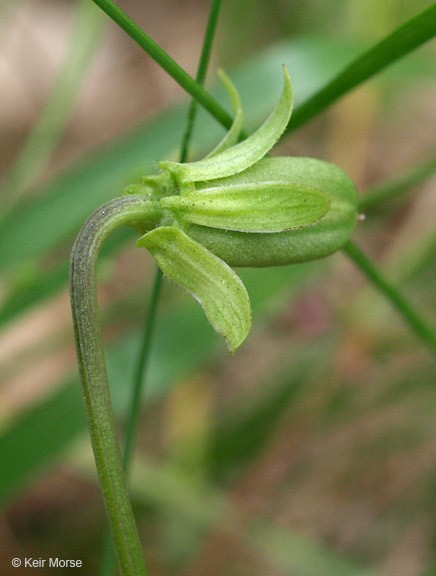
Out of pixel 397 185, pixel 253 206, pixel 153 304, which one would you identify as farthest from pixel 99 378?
pixel 397 185

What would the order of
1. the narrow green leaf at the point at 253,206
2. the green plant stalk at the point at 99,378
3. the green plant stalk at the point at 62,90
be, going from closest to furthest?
1. the green plant stalk at the point at 99,378
2. the narrow green leaf at the point at 253,206
3. the green plant stalk at the point at 62,90

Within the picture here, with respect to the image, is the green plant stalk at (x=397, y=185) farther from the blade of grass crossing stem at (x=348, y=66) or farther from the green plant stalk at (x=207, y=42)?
the green plant stalk at (x=207, y=42)

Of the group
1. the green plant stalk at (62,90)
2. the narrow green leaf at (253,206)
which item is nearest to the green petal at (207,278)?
the narrow green leaf at (253,206)

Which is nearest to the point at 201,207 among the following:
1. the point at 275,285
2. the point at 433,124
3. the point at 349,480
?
the point at 275,285

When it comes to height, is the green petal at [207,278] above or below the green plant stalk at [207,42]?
below

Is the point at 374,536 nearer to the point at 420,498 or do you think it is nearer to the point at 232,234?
the point at 420,498

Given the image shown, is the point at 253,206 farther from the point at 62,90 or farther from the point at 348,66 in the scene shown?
the point at 62,90

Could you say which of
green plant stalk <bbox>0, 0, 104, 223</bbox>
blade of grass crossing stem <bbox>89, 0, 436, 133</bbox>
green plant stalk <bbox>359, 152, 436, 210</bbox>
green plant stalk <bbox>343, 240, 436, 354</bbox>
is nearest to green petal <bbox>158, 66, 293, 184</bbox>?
blade of grass crossing stem <bbox>89, 0, 436, 133</bbox>
